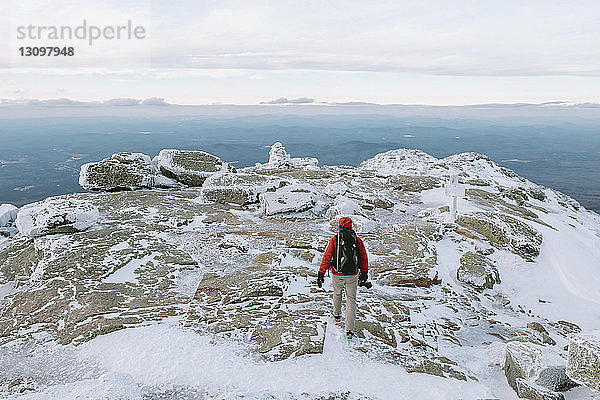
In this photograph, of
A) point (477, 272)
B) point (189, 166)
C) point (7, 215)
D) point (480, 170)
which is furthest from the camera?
point (480, 170)

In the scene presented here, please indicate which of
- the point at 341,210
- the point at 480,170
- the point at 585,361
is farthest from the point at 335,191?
the point at 480,170

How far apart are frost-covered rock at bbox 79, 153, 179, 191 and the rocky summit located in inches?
4.3

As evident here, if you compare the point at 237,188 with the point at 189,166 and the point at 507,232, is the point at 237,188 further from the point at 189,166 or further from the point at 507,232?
the point at 507,232

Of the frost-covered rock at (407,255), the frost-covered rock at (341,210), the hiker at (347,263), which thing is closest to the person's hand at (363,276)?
the hiker at (347,263)

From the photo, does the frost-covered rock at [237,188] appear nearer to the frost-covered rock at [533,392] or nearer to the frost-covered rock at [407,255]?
the frost-covered rock at [407,255]

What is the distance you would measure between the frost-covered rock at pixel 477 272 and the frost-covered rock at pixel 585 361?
26.4ft

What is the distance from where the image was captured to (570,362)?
7918mm

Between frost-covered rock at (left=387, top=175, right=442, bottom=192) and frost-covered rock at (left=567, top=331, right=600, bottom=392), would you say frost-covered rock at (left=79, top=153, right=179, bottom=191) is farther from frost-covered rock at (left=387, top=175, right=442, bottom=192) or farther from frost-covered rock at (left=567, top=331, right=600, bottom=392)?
frost-covered rock at (left=567, top=331, right=600, bottom=392)

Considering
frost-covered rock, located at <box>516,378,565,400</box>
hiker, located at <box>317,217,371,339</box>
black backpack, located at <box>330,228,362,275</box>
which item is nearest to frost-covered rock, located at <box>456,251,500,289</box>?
frost-covered rock, located at <box>516,378,565,400</box>

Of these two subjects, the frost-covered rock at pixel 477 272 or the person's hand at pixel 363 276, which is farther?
the frost-covered rock at pixel 477 272

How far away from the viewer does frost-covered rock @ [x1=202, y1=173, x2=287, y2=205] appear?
81.2 feet

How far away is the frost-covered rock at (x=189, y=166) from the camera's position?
2983 centimetres

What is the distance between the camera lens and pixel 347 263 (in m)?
9.75

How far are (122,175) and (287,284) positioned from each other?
20.6 meters
